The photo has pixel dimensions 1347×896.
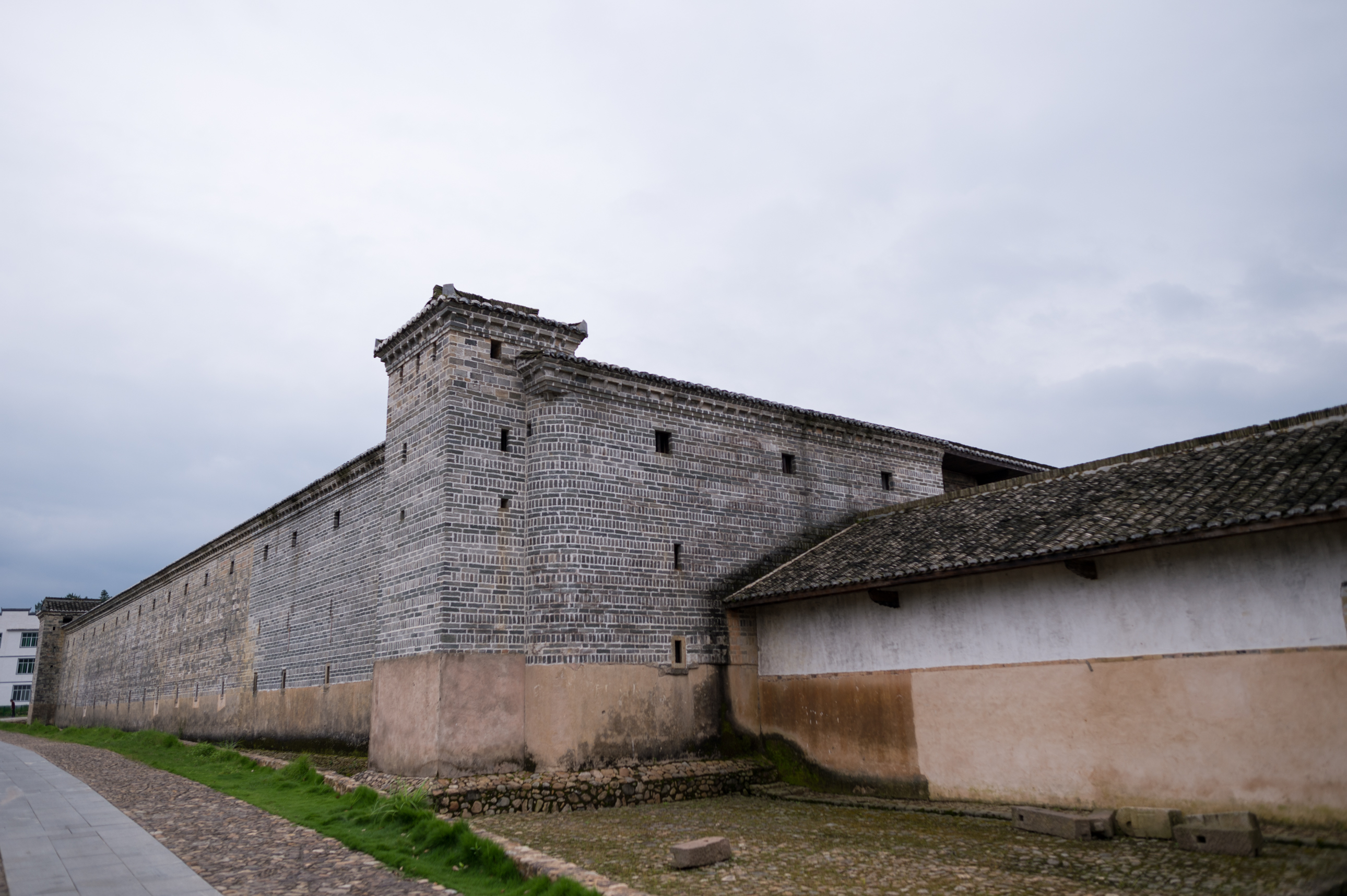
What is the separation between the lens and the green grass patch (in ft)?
26.2

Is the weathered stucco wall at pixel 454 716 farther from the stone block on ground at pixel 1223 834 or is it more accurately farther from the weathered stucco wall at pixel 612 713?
the stone block on ground at pixel 1223 834

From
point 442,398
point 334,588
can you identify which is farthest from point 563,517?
point 334,588

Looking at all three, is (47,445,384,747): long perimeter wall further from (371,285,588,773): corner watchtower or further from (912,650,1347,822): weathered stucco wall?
(912,650,1347,822): weathered stucco wall

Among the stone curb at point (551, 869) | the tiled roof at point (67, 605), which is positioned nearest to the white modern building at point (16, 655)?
the tiled roof at point (67, 605)

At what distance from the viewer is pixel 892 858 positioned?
8445mm

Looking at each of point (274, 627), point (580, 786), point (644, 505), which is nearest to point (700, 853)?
point (580, 786)

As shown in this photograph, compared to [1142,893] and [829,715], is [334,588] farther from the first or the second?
[1142,893]

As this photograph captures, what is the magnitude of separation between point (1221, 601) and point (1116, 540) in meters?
1.21

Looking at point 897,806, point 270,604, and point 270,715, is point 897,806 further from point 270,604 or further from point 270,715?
point 270,604

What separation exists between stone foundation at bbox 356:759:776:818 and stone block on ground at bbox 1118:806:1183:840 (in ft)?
20.0

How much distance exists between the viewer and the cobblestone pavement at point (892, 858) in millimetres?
7172

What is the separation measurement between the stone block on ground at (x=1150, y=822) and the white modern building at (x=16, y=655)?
242 ft

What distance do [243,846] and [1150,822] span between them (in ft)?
31.8

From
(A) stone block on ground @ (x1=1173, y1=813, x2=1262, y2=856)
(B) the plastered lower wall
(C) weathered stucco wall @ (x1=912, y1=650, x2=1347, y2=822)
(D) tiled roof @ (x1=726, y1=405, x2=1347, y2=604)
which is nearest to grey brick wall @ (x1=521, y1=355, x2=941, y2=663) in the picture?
(D) tiled roof @ (x1=726, y1=405, x2=1347, y2=604)
